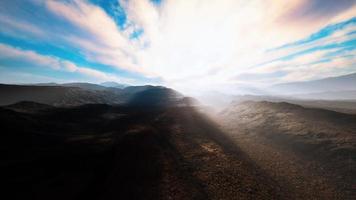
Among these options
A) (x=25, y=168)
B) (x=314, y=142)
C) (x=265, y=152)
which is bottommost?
(x=25, y=168)

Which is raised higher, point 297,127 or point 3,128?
point 297,127

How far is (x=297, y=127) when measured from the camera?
22531 millimetres

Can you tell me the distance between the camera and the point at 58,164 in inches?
591

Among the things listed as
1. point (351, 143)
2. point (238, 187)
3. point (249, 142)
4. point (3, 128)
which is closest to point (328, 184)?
point (238, 187)

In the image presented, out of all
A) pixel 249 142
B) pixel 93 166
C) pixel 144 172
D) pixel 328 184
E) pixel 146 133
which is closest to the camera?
pixel 328 184

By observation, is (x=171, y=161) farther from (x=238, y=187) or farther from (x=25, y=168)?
(x=25, y=168)

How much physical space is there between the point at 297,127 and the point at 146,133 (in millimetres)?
22688

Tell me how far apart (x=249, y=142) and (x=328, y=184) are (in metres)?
10.5

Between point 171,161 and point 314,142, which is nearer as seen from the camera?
point 171,161

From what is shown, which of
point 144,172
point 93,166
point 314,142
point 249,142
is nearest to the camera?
point 144,172

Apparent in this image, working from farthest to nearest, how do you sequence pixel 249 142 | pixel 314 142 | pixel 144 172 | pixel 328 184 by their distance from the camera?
1. pixel 249 142
2. pixel 314 142
3. pixel 144 172
4. pixel 328 184

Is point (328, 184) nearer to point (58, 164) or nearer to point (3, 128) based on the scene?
point (58, 164)

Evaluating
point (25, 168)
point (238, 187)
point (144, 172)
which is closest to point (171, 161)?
point (144, 172)

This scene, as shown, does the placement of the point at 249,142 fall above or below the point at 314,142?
below
